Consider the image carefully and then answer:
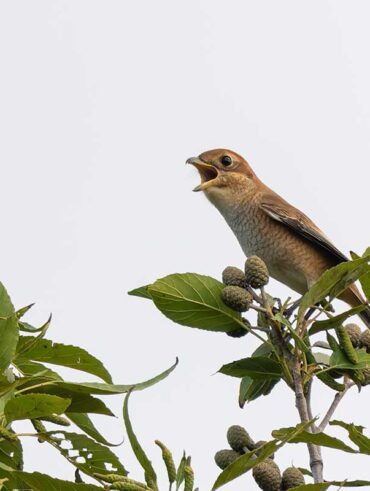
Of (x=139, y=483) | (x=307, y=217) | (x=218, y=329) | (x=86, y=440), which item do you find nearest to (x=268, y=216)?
(x=307, y=217)

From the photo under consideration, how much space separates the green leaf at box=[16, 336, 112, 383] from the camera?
3.11 m

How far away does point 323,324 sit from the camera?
11.2ft

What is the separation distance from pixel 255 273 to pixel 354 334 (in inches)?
18.9

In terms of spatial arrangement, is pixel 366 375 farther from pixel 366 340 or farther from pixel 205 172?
pixel 205 172

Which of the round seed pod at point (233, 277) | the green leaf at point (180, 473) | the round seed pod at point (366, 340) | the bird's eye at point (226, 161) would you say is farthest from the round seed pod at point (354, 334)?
the bird's eye at point (226, 161)

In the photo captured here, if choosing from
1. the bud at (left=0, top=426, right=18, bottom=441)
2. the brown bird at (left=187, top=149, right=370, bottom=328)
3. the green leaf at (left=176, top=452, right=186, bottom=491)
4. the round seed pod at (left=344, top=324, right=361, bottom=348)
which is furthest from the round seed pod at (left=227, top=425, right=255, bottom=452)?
the brown bird at (left=187, top=149, right=370, bottom=328)

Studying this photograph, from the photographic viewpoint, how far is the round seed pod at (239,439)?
2840 millimetres

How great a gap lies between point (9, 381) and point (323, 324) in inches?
49.4

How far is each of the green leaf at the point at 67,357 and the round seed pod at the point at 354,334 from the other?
38.3 inches

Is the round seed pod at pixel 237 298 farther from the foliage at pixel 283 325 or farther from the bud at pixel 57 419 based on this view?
the bud at pixel 57 419

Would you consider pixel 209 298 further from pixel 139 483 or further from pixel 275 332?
pixel 139 483

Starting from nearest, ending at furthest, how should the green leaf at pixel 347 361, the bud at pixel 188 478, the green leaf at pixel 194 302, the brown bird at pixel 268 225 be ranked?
the bud at pixel 188 478, the green leaf at pixel 347 361, the green leaf at pixel 194 302, the brown bird at pixel 268 225

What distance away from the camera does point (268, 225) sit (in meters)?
6.60

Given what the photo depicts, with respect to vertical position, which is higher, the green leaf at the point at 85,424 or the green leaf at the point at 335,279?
the green leaf at the point at 335,279
